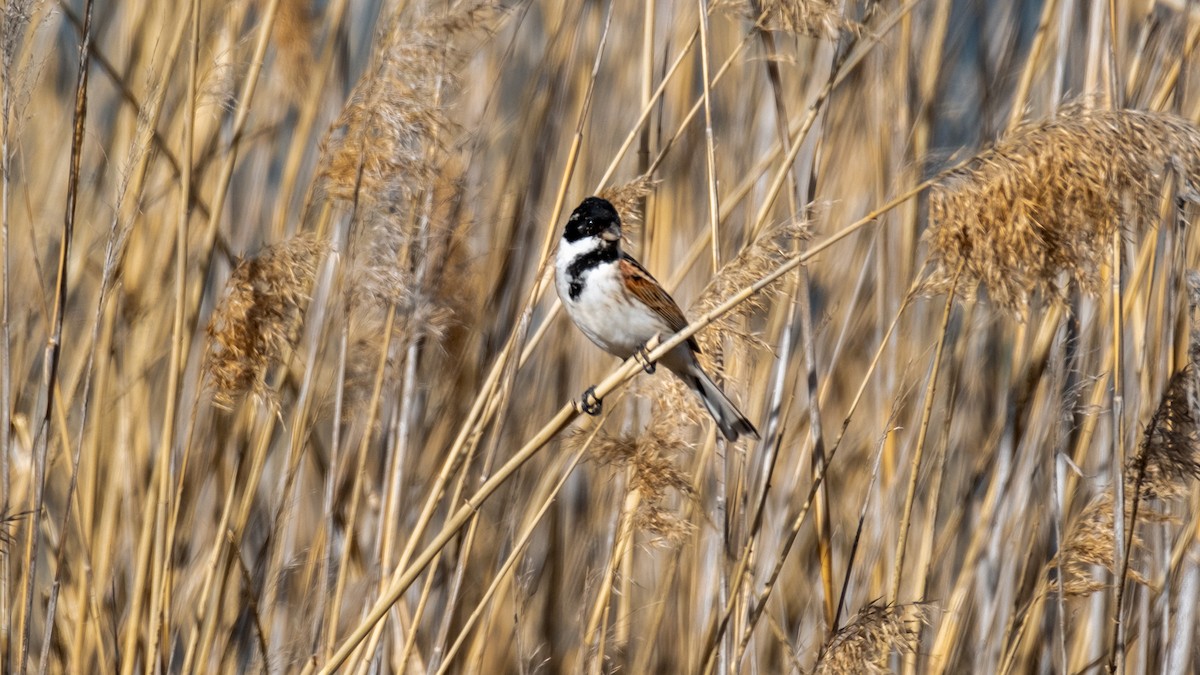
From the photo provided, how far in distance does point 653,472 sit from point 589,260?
0.81 m

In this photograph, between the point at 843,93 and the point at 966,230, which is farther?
the point at 843,93

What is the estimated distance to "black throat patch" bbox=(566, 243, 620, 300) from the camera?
2.74 m

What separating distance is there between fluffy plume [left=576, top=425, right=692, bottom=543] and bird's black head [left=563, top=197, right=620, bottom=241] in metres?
0.46

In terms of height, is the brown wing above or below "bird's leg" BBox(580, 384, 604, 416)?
above

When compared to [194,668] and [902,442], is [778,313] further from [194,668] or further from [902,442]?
[194,668]

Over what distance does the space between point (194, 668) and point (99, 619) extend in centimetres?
20

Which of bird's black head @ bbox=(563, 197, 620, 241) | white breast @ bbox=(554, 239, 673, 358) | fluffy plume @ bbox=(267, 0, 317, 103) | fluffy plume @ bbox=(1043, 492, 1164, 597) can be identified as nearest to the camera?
fluffy plume @ bbox=(1043, 492, 1164, 597)

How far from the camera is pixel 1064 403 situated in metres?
2.04

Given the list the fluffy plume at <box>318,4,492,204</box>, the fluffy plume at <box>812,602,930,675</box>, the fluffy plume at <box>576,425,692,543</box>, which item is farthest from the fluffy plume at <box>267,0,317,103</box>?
the fluffy plume at <box>812,602,930,675</box>

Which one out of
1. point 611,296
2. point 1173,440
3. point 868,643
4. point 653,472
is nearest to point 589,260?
point 611,296

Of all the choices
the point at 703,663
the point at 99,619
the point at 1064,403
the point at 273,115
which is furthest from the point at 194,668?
the point at 1064,403

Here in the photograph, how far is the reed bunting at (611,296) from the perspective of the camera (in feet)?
8.28

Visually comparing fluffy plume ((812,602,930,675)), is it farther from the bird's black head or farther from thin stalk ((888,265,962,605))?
the bird's black head

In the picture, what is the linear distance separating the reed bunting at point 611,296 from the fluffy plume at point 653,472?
0.96 feet
